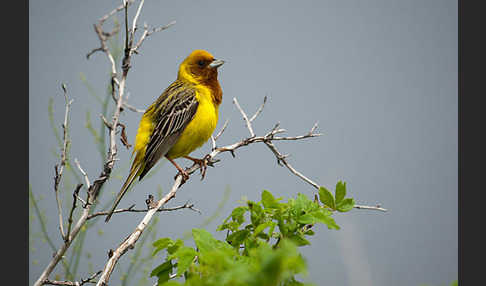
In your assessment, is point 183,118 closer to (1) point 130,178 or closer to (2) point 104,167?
(1) point 130,178

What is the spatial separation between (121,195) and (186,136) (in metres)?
0.72

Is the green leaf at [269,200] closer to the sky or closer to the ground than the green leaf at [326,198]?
closer to the sky

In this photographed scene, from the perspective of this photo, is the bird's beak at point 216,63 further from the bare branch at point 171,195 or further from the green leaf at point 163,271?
the green leaf at point 163,271

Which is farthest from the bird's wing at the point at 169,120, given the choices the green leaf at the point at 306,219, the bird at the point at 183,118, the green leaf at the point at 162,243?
the green leaf at the point at 306,219

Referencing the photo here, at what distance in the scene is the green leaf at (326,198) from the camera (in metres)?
1.38

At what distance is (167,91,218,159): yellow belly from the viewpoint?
9.27ft

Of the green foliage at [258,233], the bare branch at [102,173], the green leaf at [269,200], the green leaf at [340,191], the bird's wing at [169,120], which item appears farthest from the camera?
the bird's wing at [169,120]

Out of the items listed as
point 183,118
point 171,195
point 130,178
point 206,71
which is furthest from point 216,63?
point 171,195

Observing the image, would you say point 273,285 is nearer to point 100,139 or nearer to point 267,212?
point 267,212

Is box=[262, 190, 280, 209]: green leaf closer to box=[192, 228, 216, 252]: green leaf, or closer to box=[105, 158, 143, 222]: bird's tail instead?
box=[192, 228, 216, 252]: green leaf

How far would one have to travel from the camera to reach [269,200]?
124 centimetres

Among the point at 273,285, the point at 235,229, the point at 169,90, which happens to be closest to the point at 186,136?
the point at 169,90

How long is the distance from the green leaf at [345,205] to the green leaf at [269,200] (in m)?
0.25

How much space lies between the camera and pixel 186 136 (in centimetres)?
282
